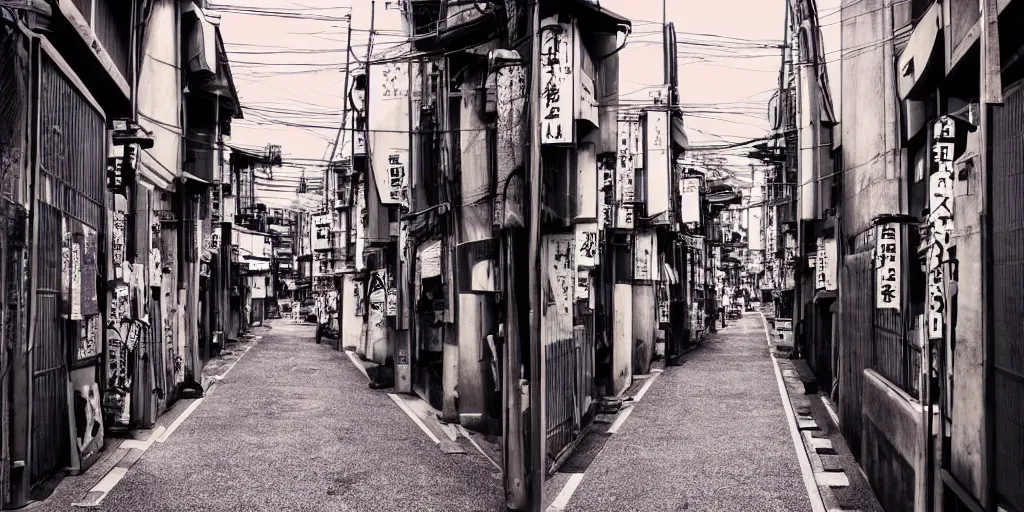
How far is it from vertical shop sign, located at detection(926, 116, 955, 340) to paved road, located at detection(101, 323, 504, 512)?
7526mm

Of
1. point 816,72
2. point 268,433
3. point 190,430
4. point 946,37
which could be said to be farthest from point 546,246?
point 816,72

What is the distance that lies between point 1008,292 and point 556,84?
12.1 metres

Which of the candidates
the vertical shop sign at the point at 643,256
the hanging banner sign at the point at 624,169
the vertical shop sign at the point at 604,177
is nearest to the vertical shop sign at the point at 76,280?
the vertical shop sign at the point at 604,177

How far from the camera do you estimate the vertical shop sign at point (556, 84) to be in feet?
64.4

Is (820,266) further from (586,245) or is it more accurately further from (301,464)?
(301,464)

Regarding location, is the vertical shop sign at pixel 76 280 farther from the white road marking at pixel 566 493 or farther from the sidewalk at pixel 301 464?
the white road marking at pixel 566 493

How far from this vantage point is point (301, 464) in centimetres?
1764

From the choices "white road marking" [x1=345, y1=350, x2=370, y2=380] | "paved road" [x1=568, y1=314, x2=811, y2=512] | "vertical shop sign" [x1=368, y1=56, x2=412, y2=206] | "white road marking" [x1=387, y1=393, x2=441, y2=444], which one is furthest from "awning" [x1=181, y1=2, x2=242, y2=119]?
"paved road" [x1=568, y1=314, x2=811, y2=512]

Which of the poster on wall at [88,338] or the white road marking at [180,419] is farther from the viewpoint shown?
the white road marking at [180,419]

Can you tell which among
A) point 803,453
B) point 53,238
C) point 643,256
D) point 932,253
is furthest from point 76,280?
point 643,256

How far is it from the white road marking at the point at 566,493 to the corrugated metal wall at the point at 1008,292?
7571 mm

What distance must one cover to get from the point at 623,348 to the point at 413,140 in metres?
11.2


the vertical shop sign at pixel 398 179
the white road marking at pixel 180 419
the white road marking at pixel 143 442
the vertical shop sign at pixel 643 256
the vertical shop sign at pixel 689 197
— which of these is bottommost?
the white road marking at pixel 180 419

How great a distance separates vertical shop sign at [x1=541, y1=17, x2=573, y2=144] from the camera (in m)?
19.6
